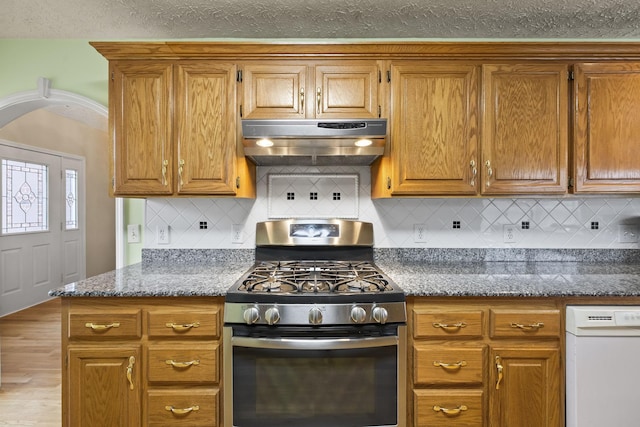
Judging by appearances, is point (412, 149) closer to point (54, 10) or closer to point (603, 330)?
point (603, 330)

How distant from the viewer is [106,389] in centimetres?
167

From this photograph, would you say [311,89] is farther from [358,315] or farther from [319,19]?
[358,315]

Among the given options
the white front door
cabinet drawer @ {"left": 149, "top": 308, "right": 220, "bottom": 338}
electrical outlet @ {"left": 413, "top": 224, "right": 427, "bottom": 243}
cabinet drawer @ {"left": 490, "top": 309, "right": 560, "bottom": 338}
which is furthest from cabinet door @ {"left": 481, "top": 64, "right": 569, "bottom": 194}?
the white front door

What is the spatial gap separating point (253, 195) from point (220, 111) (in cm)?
56

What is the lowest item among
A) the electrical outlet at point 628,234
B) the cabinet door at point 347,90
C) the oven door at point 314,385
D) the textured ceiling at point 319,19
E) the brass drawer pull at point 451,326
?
the oven door at point 314,385

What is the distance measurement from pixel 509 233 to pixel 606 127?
794 mm

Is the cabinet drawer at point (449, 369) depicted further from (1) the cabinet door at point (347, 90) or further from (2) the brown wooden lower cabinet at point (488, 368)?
(1) the cabinet door at point (347, 90)

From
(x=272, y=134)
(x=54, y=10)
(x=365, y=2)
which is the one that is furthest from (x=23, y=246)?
(x=365, y=2)

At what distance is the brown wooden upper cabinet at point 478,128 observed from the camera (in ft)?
6.67

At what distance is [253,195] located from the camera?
2334 millimetres

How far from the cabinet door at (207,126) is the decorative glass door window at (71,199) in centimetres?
421

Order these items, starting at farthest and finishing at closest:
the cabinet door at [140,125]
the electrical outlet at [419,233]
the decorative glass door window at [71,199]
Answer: the decorative glass door window at [71,199] < the electrical outlet at [419,233] < the cabinet door at [140,125]

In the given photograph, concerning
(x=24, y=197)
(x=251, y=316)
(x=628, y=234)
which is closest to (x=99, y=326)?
(x=251, y=316)

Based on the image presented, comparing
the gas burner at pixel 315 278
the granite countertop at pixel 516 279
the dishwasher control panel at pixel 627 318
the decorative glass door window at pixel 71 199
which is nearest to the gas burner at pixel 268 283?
the gas burner at pixel 315 278
